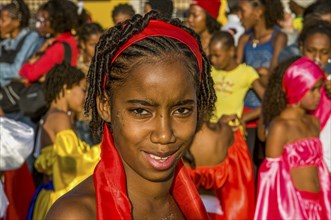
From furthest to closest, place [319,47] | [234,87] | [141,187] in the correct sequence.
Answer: [234,87] → [319,47] → [141,187]

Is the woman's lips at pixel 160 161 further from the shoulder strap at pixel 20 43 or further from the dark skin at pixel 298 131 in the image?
the shoulder strap at pixel 20 43

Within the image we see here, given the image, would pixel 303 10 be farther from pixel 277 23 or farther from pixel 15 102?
pixel 15 102

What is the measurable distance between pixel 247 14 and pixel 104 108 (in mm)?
5317

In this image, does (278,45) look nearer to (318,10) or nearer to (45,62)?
(318,10)

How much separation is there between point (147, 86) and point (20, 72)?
223 inches

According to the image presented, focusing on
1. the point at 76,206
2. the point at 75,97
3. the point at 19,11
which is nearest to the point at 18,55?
the point at 19,11

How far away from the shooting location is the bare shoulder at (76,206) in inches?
82.8

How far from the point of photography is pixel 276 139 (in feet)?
19.1

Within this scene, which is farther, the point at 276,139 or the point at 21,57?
the point at 21,57

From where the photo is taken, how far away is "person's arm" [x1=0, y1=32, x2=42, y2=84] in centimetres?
792

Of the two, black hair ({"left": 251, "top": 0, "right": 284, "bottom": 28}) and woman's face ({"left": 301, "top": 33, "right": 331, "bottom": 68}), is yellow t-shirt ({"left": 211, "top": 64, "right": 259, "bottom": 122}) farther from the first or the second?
black hair ({"left": 251, "top": 0, "right": 284, "bottom": 28})

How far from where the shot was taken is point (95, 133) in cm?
259

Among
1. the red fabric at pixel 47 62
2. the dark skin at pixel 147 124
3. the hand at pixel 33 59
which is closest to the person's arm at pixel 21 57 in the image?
the hand at pixel 33 59

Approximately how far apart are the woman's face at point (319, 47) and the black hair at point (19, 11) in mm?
3365
